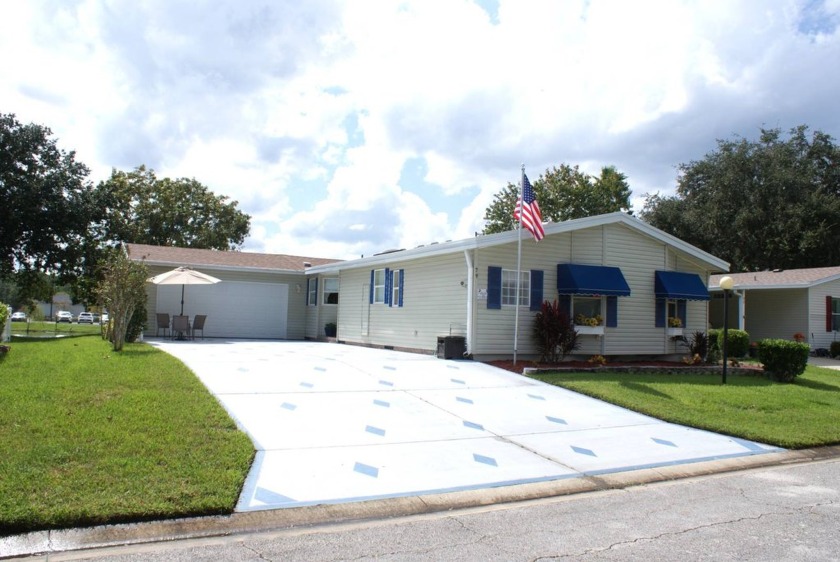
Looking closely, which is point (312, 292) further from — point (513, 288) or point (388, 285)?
point (513, 288)

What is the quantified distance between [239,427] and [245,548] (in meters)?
3.15

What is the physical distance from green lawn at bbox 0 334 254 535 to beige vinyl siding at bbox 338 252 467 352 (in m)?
7.06

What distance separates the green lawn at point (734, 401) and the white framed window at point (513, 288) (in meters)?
2.47

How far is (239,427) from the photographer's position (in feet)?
24.2

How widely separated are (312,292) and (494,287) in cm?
988

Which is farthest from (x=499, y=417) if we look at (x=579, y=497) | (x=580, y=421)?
(x=579, y=497)

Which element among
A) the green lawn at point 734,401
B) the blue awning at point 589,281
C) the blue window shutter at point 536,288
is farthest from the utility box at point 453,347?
the blue awning at point 589,281

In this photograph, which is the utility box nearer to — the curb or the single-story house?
the single-story house

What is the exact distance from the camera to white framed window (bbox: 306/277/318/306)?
22.2m

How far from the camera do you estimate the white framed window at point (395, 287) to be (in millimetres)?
17266

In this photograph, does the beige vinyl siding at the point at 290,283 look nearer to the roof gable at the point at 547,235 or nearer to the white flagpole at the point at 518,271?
the roof gable at the point at 547,235

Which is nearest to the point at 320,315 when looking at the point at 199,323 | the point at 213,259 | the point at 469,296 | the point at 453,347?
the point at 199,323

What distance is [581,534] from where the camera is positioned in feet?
15.9

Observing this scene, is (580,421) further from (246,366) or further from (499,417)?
(246,366)
